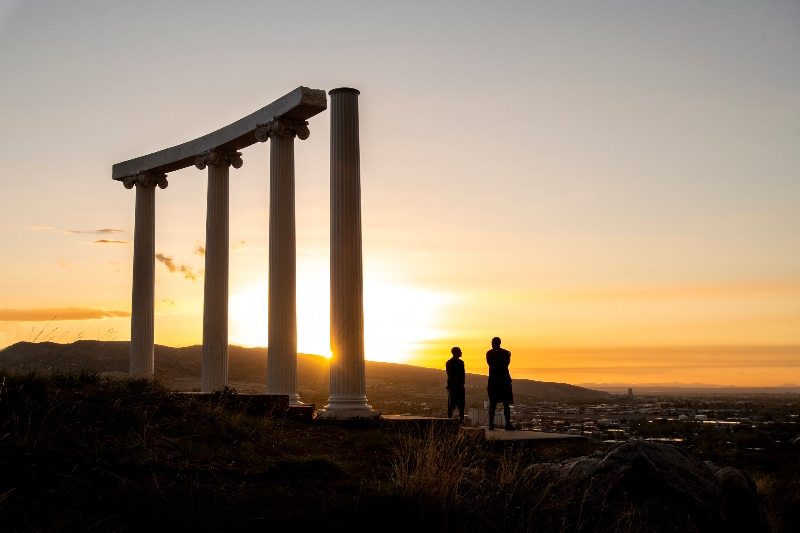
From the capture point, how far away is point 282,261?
31484 millimetres

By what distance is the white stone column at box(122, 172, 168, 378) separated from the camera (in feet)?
130

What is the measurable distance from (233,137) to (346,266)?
33.1 ft

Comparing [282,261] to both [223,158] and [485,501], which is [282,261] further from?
[485,501]

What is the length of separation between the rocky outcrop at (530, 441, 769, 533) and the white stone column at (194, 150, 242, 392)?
23478 mm

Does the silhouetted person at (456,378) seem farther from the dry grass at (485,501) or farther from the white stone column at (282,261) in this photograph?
the dry grass at (485,501)

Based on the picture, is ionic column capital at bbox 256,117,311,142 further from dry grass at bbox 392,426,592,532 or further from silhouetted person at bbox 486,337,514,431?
dry grass at bbox 392,426,592,532

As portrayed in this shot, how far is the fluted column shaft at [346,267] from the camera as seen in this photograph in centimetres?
2809

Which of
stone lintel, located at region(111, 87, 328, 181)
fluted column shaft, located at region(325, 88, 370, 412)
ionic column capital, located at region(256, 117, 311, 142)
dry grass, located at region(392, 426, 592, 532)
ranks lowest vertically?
dry grass, located at region(392, 426, 592, 532)

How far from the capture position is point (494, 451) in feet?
74.3

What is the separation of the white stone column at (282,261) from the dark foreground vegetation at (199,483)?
12544 mm

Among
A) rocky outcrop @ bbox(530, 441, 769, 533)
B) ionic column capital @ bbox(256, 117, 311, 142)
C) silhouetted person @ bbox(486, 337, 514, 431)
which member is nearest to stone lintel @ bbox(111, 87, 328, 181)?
ionic column capital @ bbox(256, 117, 311, 142)

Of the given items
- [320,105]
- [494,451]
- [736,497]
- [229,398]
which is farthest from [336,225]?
[736,497]

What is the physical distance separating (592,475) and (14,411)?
10.9 metres

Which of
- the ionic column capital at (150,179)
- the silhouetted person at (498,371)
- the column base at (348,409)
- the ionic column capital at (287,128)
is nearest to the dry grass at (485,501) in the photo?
the silhouetted person at (498,371)
